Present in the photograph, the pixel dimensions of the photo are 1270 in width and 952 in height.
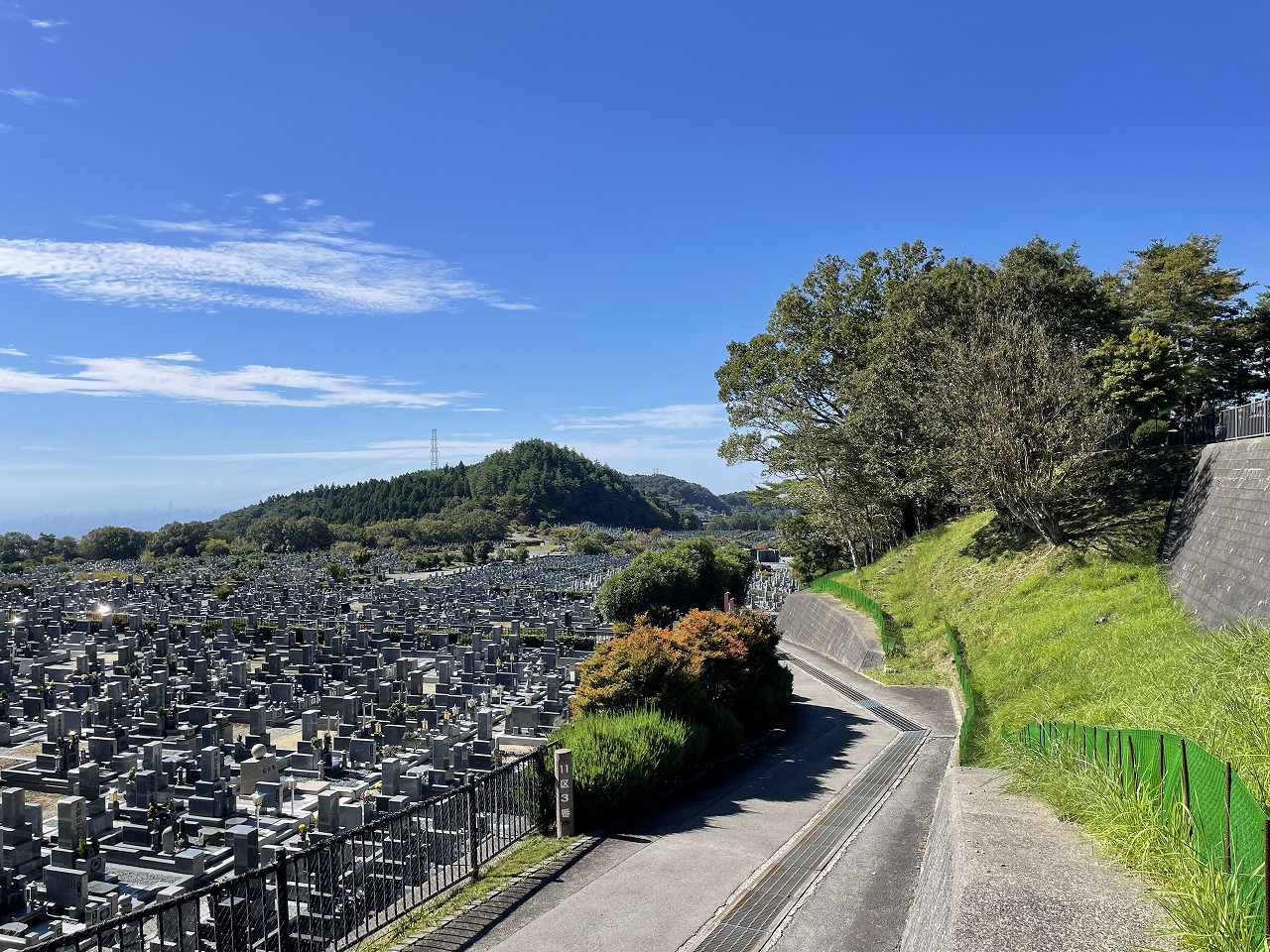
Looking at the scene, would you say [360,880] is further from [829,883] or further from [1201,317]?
[1201,317]

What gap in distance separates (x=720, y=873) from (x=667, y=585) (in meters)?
27.4

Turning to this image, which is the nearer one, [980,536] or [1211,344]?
[980,536]

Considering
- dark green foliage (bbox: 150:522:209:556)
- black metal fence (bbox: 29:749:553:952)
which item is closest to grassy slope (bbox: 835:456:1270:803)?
black metal fence (bbox: 29:749:553:952)

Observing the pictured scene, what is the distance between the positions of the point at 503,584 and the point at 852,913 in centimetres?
5587

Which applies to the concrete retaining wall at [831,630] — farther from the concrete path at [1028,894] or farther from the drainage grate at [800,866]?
the concrete path at [1028,894]

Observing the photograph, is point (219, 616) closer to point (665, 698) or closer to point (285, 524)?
point (665, 698)

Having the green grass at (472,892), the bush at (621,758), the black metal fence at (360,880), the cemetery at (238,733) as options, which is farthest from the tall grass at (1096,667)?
the cemetery at (238,733)

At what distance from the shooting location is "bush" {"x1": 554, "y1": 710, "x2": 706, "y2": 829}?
33.6 feet

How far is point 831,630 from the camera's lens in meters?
28.4

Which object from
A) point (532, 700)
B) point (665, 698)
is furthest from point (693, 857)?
point (532, 700)

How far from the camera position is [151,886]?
11.3 meters

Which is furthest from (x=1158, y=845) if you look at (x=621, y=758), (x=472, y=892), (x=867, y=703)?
(x=867, y=703)

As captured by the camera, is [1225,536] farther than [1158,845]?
Yes

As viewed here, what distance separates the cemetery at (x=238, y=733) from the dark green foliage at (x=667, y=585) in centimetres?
169
